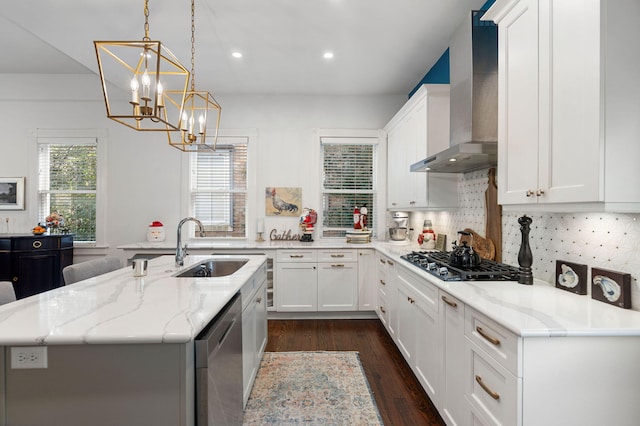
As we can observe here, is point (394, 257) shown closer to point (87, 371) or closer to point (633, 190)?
point (633, 190)

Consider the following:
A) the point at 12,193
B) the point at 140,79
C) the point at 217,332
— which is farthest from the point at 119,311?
the point at 12,193

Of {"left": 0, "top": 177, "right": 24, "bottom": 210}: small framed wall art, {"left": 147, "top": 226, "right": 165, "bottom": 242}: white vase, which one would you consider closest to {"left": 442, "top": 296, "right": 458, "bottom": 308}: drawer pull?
{"left": 147, "top": 226, "right": 165, "bottom": 242}: white vase

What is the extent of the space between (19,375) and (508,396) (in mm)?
1809

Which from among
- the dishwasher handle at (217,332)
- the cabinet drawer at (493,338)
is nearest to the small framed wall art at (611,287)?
the cabinet drawer at (493,338)

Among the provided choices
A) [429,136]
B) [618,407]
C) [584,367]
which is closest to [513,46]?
[429,136]

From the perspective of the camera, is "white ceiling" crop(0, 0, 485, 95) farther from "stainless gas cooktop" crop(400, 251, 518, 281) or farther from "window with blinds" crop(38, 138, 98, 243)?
"stainless gas cooktop" crop(400, 251, 518, 281)

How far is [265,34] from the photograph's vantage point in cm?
299

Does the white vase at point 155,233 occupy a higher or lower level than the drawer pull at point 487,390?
higher

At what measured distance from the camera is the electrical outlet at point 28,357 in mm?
1110

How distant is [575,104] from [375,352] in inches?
101

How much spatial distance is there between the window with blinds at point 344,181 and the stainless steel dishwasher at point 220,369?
9.57ft

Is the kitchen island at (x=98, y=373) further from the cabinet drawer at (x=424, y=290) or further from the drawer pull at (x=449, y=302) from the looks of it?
the cabinet drawer at (x=424, y=290)

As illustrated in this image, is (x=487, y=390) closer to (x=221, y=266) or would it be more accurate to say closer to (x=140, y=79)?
(x=221, y=266)

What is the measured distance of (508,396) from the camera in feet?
4.14
